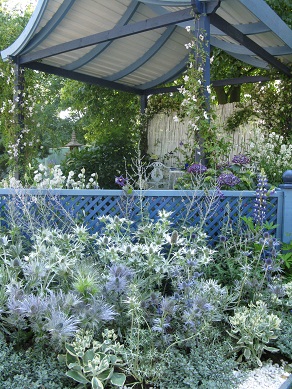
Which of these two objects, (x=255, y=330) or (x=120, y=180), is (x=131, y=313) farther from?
(x=120, y=180)

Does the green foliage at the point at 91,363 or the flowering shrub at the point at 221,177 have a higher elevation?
the flowering shrub at the point at 221,177

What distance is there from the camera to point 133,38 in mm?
7078

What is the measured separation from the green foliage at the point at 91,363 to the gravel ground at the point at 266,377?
0.77 metres

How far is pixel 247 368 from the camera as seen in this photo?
8.62ft

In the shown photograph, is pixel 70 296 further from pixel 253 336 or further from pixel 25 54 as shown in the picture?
pixel 25 54

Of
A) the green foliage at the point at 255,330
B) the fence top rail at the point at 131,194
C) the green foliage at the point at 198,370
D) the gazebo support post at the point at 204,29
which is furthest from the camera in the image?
the gazebo support post at the point at 204,29

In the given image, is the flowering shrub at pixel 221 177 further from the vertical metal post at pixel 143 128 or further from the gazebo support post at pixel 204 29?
the vertical metal post at pixel 143 128

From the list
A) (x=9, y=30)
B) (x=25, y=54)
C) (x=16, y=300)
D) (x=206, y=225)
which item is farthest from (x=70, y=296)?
(x=9, y=30)

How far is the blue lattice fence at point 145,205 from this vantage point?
146 inches

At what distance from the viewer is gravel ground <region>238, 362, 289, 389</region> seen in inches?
96.7

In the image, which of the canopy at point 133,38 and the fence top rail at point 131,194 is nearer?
the fence top rail at point 131,194

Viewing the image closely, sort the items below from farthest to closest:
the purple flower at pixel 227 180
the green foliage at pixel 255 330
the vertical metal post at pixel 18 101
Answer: the vertical metal post at pixel 18 101 < the purple flower at pixel 227 180 < the green foliage at pixel 255 330

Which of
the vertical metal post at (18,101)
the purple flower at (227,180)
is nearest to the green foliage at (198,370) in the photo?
the purple flower at (227,180)

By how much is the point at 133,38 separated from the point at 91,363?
6.07 m
